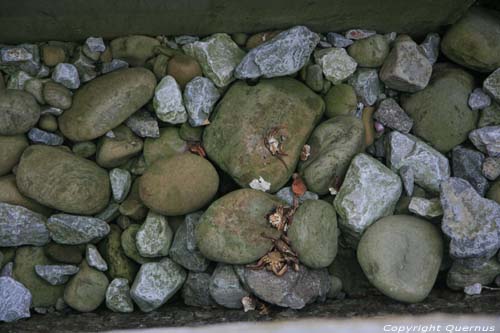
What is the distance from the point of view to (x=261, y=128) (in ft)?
8.72

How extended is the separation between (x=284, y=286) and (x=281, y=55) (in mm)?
1186

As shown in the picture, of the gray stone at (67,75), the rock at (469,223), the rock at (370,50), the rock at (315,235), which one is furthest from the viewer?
the rock at (370,50)

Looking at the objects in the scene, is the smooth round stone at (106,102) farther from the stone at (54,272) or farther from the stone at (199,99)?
the stone at (54,272)

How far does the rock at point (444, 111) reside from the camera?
2764 millimetres

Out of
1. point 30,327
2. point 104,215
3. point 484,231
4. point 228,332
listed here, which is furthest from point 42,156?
point 484,231

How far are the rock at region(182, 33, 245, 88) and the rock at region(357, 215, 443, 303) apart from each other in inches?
44.7

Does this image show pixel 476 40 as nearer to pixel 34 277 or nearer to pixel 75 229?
pixel 75 229

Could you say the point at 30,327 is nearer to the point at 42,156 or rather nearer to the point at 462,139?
the point at 42,156

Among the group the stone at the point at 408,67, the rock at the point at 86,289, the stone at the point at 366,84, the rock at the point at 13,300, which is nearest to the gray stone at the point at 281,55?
the stone at the point at 366,84

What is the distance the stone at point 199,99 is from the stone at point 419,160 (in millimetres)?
1020

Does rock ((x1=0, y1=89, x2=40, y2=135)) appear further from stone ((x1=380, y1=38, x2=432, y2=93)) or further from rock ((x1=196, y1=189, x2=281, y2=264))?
stone ((x1=380, y1=38, x2=432, y2=93))

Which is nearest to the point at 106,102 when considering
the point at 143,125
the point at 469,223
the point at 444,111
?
the point at 143,125

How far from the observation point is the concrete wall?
2490 mm

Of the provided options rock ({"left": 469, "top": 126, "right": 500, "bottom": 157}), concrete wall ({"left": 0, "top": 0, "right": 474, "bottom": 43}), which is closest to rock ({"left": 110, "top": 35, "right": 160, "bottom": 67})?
concrete wall ({"left": 0, "top": 0, "right": 474, "bottom": 43})
